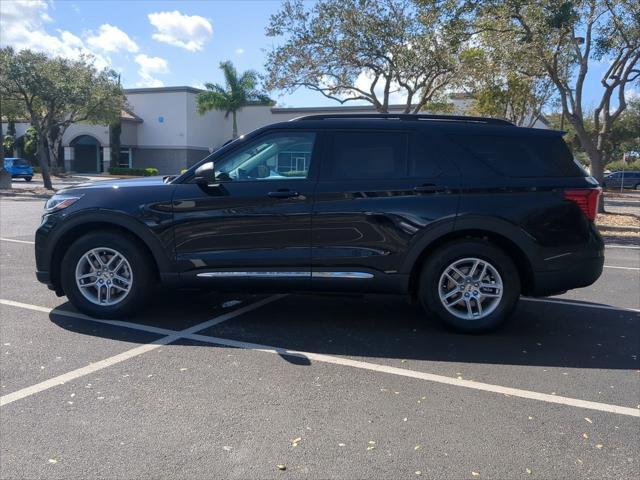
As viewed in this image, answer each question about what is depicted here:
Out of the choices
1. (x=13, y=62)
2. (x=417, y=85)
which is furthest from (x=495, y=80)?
(x=13, y=62)

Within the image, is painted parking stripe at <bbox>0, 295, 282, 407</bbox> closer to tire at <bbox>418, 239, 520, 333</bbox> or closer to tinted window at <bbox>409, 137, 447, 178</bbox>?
tire at <bbox>418, 239, 520, 333</bbox>

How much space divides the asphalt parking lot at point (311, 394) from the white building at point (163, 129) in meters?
44.4

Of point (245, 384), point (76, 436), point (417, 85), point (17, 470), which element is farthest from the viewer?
point (417, 85)

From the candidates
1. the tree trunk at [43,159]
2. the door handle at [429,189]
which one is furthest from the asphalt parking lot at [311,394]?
the tree trunk at [43,159]

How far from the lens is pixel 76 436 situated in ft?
11.0

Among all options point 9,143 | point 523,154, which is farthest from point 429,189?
point 9,143

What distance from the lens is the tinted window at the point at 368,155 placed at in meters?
5.34

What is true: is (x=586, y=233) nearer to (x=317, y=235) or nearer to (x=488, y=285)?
(x=488, y=285)

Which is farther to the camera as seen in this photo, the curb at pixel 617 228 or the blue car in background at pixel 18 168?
the blue car in background at pixel 18 168

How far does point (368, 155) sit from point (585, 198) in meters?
1.99

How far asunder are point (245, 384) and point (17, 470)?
1539 mm

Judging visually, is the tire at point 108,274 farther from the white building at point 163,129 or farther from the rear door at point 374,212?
the white building at point 163,129

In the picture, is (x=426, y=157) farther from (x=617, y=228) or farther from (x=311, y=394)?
(x=617, y=228)

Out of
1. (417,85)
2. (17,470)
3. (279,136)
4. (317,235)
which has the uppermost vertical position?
(417,85)
